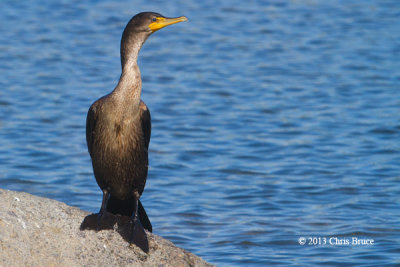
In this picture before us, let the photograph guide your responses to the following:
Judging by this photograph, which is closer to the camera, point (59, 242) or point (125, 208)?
point (59, 242)

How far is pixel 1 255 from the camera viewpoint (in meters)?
4.46

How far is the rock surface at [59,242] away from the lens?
459 cm

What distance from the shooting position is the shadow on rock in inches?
198

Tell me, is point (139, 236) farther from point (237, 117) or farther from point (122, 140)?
point (237, 117)

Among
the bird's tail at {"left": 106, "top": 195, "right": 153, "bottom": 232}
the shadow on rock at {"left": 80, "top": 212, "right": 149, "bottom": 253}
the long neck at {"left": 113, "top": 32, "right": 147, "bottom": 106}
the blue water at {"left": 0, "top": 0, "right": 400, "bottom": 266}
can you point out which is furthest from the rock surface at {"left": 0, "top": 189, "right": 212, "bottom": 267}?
the blue water at {"left": 0, "top": 0, "right": 400, "bottom": 266}

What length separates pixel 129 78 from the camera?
17.5 ft

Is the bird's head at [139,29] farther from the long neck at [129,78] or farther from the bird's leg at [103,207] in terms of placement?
the bird's leg at [103,207]

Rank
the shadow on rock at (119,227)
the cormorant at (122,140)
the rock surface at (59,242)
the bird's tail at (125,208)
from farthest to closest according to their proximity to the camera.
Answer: the bird's tail at (125,208) → the cormorant at (122,140) → the shadow on rock at (119,227) → the rock surface at (59,242)

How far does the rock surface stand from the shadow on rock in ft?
0.09

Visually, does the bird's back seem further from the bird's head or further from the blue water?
the blue water

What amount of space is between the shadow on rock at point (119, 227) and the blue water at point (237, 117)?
5.20 feet

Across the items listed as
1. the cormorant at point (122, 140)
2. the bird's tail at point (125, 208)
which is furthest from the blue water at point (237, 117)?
the cormorant at point (122, 140)

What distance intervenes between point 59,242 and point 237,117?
606cm

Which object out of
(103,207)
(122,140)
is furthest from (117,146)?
(103,207)
